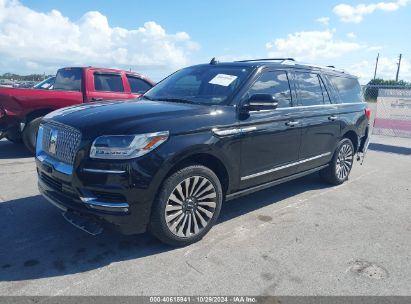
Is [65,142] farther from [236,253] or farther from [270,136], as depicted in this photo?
[270,136]

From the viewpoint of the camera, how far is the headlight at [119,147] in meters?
3.12

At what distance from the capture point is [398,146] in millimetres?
10922

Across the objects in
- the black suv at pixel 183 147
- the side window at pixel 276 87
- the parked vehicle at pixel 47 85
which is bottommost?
the black suv at pixel 183 147

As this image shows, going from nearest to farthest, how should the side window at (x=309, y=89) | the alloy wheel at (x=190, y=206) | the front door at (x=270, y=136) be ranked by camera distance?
1. the alloy wheel at (x=190, y=206)
2. the front door at (x=270, y=136)
3. the side window at (x=309, y=89)

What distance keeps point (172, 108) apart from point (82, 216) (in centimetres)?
138

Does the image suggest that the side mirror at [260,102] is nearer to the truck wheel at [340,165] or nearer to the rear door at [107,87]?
the truck wheel at [340,165]

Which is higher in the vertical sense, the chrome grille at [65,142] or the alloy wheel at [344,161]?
the chrome grille at [65,142]

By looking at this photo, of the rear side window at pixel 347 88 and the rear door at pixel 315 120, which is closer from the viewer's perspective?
the rear door at pixel 315 120

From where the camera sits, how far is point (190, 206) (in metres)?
3.65

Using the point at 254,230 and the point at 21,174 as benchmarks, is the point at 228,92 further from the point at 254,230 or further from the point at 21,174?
the point at 21,174

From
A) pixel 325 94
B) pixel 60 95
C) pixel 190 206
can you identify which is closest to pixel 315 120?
pixel 325 94

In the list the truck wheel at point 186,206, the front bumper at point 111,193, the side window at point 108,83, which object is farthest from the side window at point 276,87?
the side window at point 108,83

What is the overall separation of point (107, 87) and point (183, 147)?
548 centimetres

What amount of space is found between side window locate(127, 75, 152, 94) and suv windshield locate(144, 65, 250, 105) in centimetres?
379
